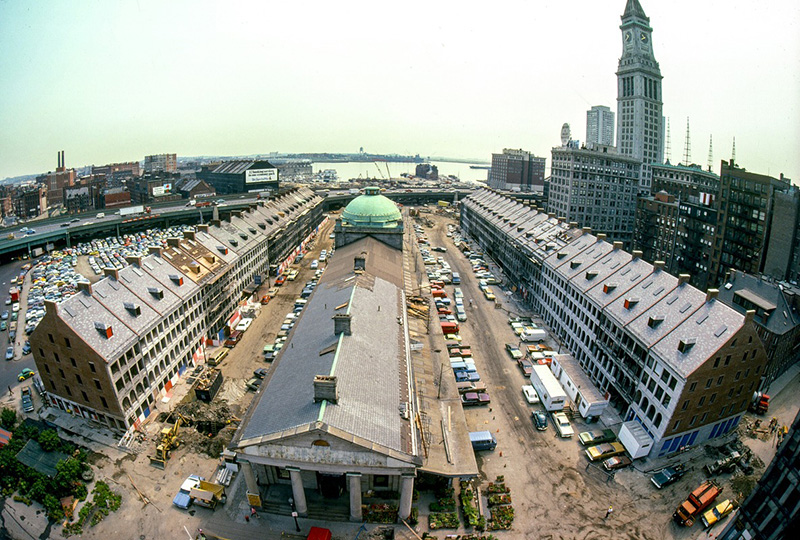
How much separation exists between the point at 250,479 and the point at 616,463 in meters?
40.1

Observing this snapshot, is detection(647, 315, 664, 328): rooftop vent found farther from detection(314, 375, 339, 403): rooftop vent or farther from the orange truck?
detection(314, 375, 339, 403): rooftop vent

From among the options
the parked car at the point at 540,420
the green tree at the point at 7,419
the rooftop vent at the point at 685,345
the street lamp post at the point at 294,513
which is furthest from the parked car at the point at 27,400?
the rooftop vent at the point at 685,345

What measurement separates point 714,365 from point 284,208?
4313 inches

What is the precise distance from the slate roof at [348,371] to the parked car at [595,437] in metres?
24.5

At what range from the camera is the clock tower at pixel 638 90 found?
152m

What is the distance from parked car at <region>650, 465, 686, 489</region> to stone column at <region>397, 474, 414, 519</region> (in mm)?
27916

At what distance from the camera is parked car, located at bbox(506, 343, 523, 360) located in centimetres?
7138

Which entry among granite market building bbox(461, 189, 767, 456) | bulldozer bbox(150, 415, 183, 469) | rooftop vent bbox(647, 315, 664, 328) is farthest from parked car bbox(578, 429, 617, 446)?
bulldozer bbox(150, 415, 183, 469)

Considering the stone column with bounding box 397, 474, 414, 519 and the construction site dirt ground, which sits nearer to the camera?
the stone column with bounding box 397, 474, 414, 519

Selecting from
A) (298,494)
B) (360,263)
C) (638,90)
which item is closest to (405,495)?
(298,494)

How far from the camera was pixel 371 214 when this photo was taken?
291 feet

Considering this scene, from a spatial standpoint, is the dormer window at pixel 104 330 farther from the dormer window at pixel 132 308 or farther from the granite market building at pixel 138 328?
the dormer window at pixel 132 308

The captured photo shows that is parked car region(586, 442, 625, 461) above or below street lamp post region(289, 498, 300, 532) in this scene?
above

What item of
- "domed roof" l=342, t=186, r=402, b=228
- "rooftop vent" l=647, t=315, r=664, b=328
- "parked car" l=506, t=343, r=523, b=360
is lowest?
"parked car" l=506, t=343, r=523, b=360
